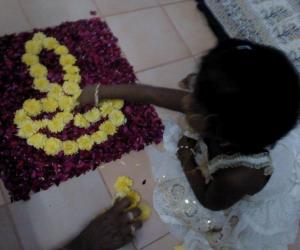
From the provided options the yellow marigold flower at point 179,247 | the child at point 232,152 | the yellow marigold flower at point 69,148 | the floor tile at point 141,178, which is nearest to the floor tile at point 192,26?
the child at point 232,152

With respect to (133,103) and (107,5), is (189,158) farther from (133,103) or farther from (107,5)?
(107,5)

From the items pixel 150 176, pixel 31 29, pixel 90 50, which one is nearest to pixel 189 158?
pixel 150 176

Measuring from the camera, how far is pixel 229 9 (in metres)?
1.63

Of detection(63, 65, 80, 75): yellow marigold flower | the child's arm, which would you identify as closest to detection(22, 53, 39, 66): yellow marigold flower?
detection(63, 65, 80, 75): yellow marigold flower

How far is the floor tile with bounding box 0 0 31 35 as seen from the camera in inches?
55.9

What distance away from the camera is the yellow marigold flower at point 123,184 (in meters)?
1.20

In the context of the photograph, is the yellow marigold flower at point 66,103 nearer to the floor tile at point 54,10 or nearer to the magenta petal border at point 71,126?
the magenta petal border at point 71,126

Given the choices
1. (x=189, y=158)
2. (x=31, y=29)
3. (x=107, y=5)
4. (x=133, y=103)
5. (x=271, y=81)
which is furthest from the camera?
(x=107, y=5)

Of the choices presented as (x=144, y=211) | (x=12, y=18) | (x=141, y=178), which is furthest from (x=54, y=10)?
(x=144, y=211)

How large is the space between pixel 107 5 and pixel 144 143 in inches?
25.5

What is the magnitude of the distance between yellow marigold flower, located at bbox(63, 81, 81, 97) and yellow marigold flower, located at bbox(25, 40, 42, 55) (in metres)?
0.17

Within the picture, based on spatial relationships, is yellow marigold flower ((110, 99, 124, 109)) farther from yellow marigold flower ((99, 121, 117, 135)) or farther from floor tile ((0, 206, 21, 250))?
floor tile ((0, 206, 21, 250))

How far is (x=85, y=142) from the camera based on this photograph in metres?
1.23

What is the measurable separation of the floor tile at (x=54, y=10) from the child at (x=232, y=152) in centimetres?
39
